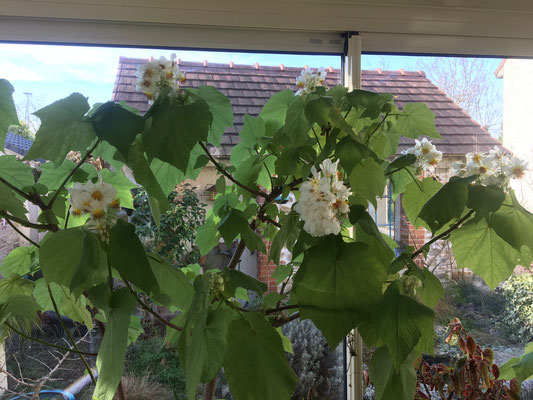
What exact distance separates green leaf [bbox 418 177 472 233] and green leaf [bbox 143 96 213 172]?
1.24 ft

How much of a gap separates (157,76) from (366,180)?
1.26ft

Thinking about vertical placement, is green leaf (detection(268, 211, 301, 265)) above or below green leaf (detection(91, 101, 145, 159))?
below

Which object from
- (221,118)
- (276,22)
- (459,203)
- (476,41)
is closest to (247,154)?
(221,118)

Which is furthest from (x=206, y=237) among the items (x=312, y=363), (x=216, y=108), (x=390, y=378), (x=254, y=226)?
(x=312, y=363)

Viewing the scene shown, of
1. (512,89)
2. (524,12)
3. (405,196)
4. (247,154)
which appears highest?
(524,12)

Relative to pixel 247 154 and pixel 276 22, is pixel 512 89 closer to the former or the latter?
pixel 276 22

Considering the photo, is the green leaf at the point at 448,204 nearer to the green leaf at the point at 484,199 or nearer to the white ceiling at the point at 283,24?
the green leaf at the point at 484,199

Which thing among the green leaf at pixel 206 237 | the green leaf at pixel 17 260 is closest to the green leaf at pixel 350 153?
the green leaf at pixel 206 237

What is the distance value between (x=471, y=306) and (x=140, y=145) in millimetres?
1694

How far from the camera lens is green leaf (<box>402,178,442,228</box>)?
37.7 inches

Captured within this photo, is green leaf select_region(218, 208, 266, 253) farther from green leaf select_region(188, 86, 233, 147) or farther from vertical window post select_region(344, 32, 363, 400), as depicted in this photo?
vertical window post select_region(344, 32, 363, 400)

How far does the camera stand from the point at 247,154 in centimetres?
108

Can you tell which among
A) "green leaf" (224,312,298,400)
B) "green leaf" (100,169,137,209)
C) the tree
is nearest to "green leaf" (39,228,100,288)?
"green leaf" (224,312,298,400)

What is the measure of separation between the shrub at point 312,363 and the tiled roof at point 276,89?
777mm
